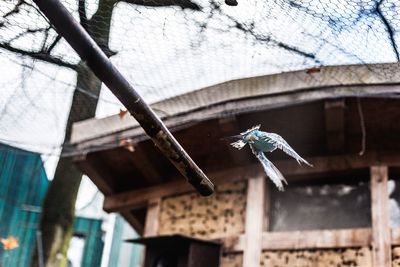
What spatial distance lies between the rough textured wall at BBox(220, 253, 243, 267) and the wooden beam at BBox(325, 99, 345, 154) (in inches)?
56.4

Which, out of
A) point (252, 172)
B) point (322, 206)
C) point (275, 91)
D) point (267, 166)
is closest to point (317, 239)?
point (322, 206)

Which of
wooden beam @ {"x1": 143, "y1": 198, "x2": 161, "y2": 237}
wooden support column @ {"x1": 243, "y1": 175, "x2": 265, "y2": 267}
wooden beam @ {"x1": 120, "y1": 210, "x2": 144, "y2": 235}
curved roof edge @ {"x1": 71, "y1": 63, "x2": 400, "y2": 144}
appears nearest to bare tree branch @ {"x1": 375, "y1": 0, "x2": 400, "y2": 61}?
curved roof edge @ {"x1": 71, "y1": 63, "x2": 400, "y2": 144}

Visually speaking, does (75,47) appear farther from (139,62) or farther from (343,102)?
(343,102)

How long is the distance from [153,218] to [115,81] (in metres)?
4.53

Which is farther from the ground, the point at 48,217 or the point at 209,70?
the point at 209,70

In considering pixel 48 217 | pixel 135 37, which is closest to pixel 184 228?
pixel 48 217

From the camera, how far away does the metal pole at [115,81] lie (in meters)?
1.68

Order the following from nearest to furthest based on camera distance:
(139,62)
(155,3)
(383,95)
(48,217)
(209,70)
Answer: (155,3)
(139,62)
(209,70)
(383,95)
(48,217)

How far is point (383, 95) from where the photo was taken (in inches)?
181

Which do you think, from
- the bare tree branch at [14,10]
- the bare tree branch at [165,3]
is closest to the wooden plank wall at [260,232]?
the bare tree branch at [165,3]

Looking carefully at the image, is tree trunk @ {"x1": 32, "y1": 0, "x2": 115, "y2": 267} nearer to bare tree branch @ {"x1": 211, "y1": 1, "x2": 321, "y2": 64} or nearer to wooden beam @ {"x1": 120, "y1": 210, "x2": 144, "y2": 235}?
wooden beam @ {"x1": 120, "y1": 210, "x2": 144, "y2": 235}

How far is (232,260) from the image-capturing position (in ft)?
17.5

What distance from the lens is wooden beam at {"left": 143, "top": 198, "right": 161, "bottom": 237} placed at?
Result: 6156mm

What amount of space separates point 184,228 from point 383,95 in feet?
8.61
